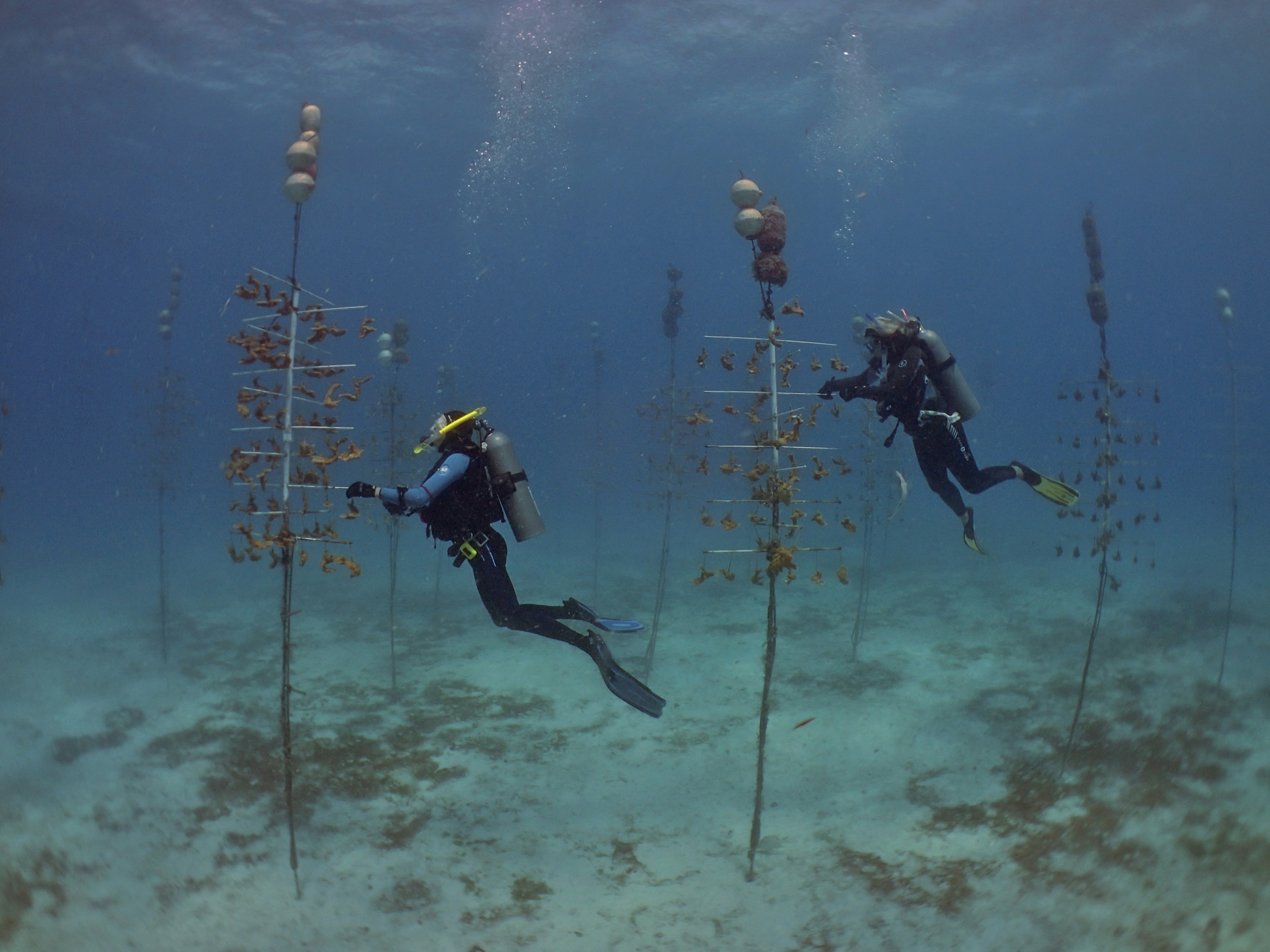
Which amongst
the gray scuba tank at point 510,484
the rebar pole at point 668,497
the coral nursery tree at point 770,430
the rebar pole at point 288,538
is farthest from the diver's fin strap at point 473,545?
the rebar pole at point 668,497

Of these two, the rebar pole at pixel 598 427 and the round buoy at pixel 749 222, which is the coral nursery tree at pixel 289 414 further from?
the rebar pole at pixel 598 427

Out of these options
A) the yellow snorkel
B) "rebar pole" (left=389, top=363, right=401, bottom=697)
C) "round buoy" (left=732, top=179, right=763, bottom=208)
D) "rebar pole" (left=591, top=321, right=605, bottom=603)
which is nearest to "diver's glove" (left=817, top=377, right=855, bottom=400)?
"round buoy" (left=732, top=179, right=763, bottom=208)

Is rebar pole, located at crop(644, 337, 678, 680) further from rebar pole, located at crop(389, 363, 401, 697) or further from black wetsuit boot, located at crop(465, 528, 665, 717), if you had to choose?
black wetsuit boot, located at crop(465, 528, 665, 717)

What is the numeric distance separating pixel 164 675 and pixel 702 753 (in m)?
11.7

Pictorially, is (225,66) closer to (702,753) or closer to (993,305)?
(702,753)

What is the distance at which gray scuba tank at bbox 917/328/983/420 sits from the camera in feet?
27.0

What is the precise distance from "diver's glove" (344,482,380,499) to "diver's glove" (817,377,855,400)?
4417 mm

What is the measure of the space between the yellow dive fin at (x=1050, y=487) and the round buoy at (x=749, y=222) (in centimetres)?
456

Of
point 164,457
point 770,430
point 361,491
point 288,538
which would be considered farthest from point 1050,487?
point 164,457

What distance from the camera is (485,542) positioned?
7.37 meters

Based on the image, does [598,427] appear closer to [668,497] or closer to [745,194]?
[668,497]

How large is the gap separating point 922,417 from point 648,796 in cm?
633

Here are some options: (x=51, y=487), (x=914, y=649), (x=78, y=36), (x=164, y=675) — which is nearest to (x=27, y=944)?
(x=164, y=675)

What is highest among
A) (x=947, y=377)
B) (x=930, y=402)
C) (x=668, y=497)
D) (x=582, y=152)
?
(x=582, y=152)
